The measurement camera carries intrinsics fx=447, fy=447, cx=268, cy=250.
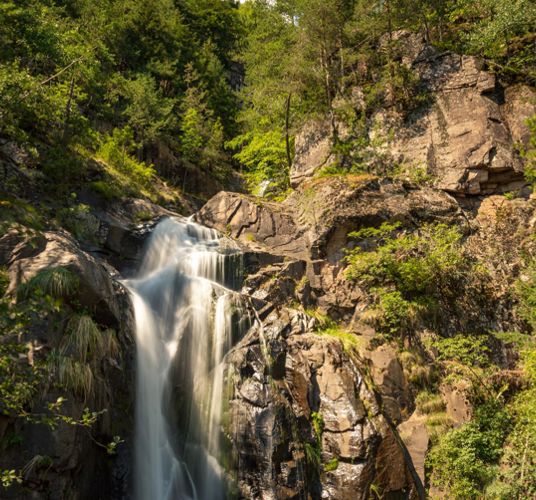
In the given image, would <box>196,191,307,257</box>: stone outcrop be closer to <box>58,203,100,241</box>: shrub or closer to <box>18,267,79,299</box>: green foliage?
<box>58,203,100,241</box>: shrub

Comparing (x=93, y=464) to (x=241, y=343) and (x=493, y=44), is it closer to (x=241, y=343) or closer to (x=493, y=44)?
(x=241, y=343)

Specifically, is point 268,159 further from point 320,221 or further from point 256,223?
point 320,221

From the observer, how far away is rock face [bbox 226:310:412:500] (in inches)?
338

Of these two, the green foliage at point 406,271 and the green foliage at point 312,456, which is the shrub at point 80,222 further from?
the green foliage at point 312,456

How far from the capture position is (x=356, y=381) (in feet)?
33.8

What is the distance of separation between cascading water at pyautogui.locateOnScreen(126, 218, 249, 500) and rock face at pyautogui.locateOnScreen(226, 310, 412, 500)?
0.46 metres

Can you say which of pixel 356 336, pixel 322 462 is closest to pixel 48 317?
pixel 322 462

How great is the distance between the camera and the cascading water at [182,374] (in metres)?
8.34

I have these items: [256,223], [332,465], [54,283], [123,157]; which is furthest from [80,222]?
[332,465]

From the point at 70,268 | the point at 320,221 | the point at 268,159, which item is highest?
the point at 268,159

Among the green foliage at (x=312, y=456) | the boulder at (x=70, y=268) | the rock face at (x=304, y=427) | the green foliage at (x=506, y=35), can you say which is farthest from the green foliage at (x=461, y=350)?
the green foliage at (x=506, y=35)

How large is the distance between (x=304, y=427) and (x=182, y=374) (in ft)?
9.28

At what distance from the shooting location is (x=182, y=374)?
31.4ft

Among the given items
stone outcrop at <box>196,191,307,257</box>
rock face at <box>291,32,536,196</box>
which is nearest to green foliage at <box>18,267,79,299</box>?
stone outcrop at <box>196,191,307,257</box>
